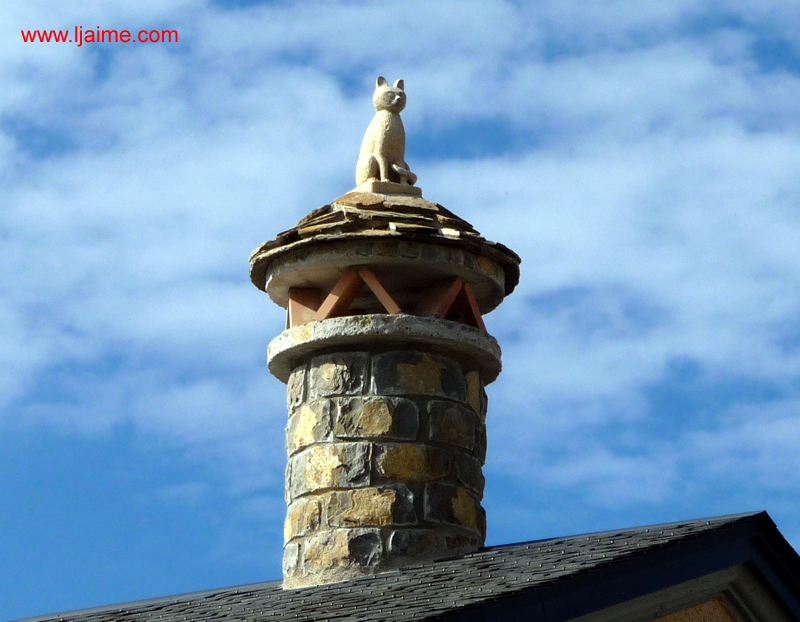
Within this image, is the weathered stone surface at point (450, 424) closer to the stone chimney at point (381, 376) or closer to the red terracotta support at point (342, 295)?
the stone chimney at point (381, 376)

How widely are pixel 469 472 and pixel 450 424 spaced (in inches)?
12.3

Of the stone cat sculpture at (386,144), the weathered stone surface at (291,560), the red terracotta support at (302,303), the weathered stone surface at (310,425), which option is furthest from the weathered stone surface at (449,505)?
the stone cat sculpture at (386,144)

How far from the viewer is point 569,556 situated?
6680 millimetres

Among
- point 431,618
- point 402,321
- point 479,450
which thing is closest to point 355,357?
point 402,321

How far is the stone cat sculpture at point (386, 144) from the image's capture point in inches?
351

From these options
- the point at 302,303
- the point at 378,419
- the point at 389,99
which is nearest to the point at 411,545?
the point at 378,419

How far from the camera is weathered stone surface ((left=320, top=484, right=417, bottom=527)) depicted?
795 cm

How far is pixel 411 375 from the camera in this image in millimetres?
8273

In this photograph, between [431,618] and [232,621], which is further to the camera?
[232,621]

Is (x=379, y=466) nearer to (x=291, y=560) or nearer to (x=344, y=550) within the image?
(x=344, y=550)

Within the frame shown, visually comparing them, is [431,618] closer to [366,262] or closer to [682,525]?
[682,525]

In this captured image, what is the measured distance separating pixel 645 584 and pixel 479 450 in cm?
233

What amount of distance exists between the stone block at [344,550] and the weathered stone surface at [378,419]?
553 mm

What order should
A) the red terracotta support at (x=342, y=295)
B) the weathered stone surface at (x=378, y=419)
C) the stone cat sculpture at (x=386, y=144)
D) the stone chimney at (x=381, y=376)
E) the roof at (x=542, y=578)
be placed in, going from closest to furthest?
the roof at (x=542, y=578)
the stone chimney at (x=381, y=376)
the weathered stone surface at (x=378, y=419)
the red terracotta support at (x=342, y=295)
the stone cat sculpture at (x=386, y=144)
